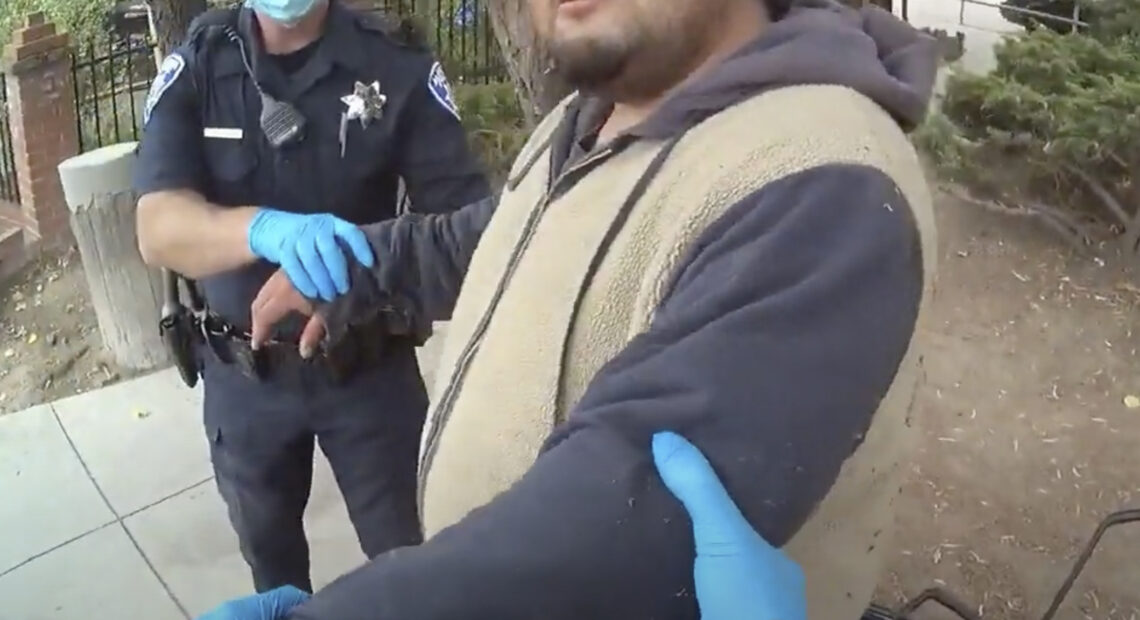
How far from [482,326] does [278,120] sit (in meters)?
1.23

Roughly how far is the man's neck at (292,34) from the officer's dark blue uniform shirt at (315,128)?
0.07ft

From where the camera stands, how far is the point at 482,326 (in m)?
1.42

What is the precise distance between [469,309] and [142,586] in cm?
264

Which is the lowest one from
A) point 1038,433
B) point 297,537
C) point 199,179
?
point 1038,433

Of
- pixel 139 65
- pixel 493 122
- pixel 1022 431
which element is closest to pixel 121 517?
pixel 1022 431

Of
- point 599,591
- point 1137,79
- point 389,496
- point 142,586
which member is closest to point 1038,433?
point 1137,79

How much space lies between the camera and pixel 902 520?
398 cm

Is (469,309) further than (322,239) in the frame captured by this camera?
No

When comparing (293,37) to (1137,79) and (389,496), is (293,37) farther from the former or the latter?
(1137,79)

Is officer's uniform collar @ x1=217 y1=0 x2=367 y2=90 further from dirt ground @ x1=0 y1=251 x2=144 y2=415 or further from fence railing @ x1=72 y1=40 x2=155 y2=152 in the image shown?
fence railing @ x1=72 y1=40 x2=155 y2=152

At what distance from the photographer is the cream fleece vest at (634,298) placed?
1.08 meters

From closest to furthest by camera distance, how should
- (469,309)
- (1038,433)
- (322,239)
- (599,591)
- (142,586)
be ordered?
(599,591), (469,309), (322,239), (142,586), (1038,433)

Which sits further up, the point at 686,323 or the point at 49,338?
the point at 686,323

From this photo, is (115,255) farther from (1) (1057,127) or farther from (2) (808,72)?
(2) (808,72)
